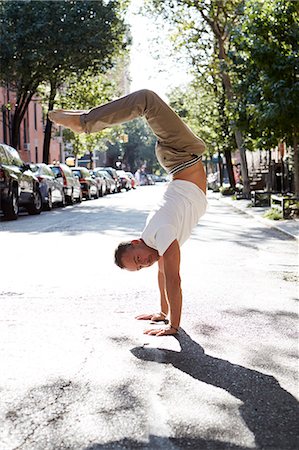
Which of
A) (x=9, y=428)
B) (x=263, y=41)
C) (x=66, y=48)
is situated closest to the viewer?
(x=9, y=428)

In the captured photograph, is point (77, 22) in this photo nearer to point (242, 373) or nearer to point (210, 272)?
point (210, 272)

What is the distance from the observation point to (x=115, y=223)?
1630 centimetres

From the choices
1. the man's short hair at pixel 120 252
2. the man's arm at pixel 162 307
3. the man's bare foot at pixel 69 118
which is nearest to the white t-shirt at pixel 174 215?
the man's short hair at pixel 120 252

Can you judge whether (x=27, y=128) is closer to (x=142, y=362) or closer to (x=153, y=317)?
(x=153, y=317)

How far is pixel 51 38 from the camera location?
29812 mm

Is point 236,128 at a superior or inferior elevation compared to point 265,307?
superior

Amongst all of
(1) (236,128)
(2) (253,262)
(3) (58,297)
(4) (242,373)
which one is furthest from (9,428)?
(1) (236,128)

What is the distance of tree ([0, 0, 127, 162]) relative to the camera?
97.8 feet

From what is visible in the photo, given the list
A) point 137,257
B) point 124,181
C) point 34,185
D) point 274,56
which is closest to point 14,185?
point 34,185

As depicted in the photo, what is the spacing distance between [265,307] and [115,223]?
10307 millimetres

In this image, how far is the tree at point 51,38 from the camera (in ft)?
97.8

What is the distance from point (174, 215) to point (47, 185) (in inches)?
729

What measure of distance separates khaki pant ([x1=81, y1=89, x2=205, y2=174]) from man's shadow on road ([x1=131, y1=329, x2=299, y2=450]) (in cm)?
119

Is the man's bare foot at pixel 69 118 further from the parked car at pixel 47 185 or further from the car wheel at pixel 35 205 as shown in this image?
the parked car at pixel 47 185
